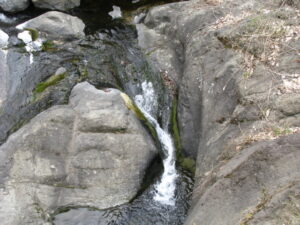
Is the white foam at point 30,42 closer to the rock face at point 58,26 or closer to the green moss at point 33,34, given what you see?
the green moss at point 33,34

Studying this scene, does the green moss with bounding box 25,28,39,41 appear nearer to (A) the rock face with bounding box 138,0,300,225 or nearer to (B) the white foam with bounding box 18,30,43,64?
(B) the white foam with bounding box 18,30,43,64

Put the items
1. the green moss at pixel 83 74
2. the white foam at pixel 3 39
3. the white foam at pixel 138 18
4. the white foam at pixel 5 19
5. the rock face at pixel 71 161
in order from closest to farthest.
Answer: the rock face at pixel 71 161
the green moss at pixel 83 74
the white foam at pixel 3 39
the white foam at pixel 138 18
the white foam at pixel 5 19

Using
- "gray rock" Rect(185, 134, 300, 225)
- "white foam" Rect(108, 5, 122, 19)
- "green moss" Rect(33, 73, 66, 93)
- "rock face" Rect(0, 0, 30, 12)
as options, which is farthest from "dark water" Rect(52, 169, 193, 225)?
"rock face" Rect(0, 0, 30, 12)

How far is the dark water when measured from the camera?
21.0 feet

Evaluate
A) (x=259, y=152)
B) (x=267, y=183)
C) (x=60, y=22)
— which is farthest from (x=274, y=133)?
(x=60, y=22)

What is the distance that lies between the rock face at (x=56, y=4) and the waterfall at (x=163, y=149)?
6.12 m

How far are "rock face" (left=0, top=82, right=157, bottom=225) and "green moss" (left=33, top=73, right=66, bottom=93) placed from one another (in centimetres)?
135

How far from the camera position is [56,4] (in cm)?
1328

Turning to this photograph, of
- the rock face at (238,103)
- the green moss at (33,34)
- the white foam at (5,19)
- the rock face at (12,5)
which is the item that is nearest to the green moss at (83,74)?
the rock face at (238,103)

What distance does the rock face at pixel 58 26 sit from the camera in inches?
429

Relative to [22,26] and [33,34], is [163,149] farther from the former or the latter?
[22,26]

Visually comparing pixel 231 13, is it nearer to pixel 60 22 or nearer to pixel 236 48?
pixel 236 48

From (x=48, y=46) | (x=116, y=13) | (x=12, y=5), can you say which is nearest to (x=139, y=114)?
(x=48, y=46)

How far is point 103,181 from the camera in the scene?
6766 mm
